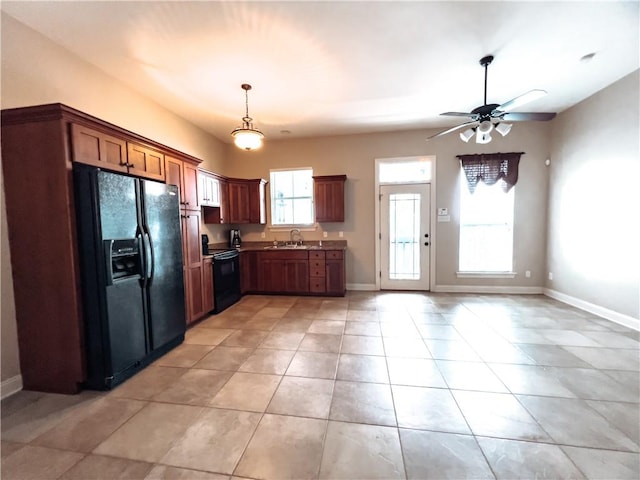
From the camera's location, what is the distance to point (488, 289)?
491cm

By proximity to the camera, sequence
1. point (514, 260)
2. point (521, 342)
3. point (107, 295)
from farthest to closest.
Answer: point (514, 260) < point (521, 342) < point (107, 295)

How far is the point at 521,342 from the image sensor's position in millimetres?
2889

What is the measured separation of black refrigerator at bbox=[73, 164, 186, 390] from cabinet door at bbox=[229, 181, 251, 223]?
224 centimetres

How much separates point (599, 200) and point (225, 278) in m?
5.58

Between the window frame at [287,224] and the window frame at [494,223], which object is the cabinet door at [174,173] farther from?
the window frame at [494,223]

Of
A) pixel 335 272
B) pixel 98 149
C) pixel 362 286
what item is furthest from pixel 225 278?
pixel 362 286

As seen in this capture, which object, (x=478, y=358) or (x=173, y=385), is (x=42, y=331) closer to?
(x=173, y=385)

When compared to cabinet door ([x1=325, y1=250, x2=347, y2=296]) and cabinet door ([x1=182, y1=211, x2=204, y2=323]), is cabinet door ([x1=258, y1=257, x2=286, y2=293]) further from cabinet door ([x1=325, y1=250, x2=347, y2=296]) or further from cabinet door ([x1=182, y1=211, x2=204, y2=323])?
cabinet door ([x1=182, y1=211, x2=204, y2=323])

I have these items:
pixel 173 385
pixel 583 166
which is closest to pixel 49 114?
pixel 173 385

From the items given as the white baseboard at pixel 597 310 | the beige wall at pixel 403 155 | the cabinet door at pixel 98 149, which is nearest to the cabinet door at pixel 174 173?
the cabinet door at pixel 98 149

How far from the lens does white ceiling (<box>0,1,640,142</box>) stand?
7.11 feet

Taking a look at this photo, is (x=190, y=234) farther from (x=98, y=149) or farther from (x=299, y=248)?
(x=299, y=248)

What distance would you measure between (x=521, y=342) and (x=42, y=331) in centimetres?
462

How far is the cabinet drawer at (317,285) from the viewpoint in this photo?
483cm
